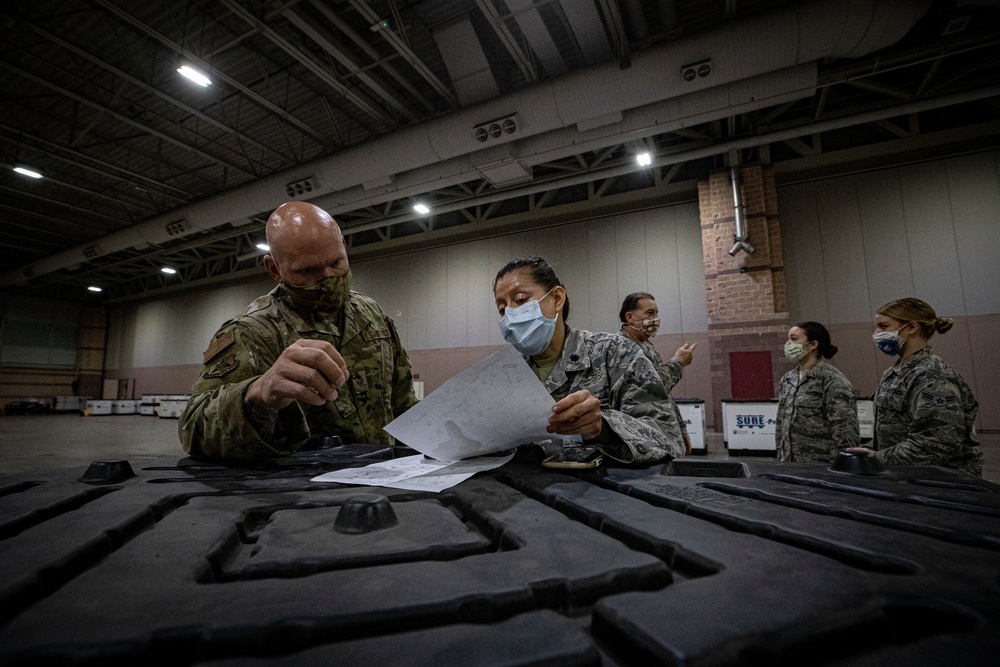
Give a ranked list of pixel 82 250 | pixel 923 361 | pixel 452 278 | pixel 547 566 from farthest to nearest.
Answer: pixel 82 250 → pixel 452 278 → pixel 923 361 → pixel 547 566

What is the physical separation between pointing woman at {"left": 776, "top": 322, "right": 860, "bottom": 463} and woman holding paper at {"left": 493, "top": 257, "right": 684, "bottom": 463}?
7.32ft

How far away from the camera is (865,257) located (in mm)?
7883

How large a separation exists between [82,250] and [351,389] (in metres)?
16.1

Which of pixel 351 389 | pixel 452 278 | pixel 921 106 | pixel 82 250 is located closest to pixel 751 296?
pixel 921 106

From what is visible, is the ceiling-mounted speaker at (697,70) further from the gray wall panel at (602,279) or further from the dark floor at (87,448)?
the gray wall panel at (602,279)

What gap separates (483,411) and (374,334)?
1095 millimetres

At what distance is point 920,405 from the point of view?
2.34m

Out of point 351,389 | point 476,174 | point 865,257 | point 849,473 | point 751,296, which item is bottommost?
point 849,473

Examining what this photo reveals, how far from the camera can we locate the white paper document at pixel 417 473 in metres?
0.89

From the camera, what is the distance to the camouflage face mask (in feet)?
5.39

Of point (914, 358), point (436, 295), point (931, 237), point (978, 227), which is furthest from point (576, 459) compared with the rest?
point (436, 295)

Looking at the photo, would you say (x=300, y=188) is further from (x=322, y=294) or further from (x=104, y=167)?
(x=322, y=294)

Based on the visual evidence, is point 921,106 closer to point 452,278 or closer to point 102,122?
point 452,278

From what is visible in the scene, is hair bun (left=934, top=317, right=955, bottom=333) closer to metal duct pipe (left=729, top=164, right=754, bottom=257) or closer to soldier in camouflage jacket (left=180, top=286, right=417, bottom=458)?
soldier in camouflage jacket (left=180, top=286, right=417, bottom=458)
